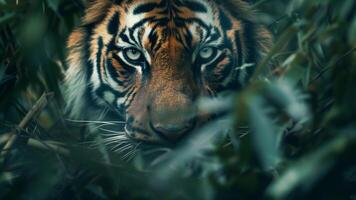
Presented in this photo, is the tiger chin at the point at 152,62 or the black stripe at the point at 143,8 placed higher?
the black stripe at the point at 143,8

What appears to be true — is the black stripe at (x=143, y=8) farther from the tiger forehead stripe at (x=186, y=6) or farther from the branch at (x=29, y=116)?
the branch at (x=29, y=116)

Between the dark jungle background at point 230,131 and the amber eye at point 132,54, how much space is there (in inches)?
8.4

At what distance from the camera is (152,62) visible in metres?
2.51

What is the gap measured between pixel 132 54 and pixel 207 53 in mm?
243

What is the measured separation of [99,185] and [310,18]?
74 centimetres

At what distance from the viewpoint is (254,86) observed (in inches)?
64.1

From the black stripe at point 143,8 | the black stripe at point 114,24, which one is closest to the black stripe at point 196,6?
the black stripe at point 143,8

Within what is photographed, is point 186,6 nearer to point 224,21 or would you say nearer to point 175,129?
point 224,21

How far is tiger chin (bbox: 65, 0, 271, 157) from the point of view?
97.3 inches

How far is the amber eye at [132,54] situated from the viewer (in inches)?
100

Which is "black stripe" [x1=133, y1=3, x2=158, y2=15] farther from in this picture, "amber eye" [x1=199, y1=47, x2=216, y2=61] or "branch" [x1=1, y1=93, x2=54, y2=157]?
"branch" [x1=1, y1=93, x2=54, y2=157]

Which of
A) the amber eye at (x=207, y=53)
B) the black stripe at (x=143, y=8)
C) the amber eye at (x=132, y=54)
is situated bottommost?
the amber eye at (x=207, y=53)

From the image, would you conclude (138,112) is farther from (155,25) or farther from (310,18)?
(310,18)

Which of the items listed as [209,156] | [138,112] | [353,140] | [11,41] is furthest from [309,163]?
[11,41]
